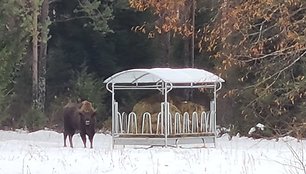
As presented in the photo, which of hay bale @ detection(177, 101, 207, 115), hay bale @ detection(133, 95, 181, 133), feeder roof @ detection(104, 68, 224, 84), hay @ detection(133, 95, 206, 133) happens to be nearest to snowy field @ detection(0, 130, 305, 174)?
feeder roof @ detection(104, 68, 224, 84)

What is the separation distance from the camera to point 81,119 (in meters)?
24.7

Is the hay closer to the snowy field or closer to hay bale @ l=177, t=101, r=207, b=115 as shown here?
hay bale @ l=177, t=101, r=207, b=115

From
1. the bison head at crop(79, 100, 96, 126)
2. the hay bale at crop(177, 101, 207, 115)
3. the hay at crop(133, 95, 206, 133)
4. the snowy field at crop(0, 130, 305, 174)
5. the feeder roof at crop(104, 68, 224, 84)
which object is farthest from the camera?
the bison head at crop(79, 100, 96, 126)

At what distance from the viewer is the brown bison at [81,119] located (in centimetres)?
2441

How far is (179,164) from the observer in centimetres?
1608

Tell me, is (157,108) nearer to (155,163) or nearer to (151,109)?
A: (151,109)

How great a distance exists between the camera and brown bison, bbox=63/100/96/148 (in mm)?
24406

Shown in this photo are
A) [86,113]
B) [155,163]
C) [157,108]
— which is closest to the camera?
[155,163]

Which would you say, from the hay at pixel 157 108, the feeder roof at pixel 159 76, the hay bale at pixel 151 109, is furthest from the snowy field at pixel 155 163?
the hay at pixel 157 108

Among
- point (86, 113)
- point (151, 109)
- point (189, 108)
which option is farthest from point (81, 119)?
point (189, 108)

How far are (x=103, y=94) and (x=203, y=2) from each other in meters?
7.67

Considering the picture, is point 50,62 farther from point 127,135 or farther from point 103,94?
point 127,135

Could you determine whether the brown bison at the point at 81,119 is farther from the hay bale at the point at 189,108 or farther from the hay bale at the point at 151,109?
the hay bale at the point at 189,108

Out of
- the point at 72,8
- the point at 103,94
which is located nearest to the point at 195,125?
the point at 103,94
